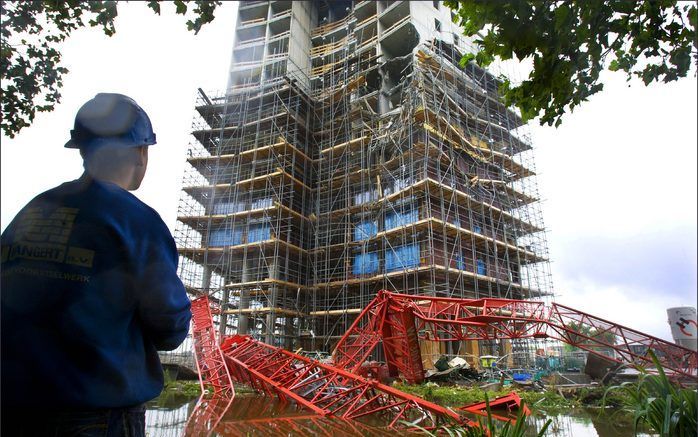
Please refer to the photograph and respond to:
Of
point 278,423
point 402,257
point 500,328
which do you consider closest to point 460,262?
point 402,257

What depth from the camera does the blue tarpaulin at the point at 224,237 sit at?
71.7 feet

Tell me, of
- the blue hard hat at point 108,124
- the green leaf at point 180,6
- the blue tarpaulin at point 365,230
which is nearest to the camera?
the blue hard hat at point 108,124

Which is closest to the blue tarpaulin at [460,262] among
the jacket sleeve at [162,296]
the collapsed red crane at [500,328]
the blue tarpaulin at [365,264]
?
the blue tarpaulin at [365,264]

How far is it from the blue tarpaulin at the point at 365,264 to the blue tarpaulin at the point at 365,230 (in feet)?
3.03

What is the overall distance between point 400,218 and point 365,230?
2.37 meters

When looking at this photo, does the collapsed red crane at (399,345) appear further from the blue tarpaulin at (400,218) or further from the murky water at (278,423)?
the blue tarpaulin at (400,218)

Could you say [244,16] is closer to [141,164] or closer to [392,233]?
[392,233]

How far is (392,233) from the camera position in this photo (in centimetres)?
1880

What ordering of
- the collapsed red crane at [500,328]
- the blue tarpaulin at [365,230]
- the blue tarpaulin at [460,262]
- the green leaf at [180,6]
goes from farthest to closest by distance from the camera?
the blue tarpaulin at [365,230], the blue tarpaulin at [460,262], the collapsed red crane at [500,328], the green leaf at [180,6]

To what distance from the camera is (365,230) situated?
2033 centimetres

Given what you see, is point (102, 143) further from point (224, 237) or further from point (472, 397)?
point (224, 237)

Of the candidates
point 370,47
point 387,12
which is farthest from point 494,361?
point 387,12

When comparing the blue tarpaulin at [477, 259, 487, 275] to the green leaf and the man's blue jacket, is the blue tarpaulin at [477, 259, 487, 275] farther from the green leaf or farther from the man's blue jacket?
the man's blue jacket

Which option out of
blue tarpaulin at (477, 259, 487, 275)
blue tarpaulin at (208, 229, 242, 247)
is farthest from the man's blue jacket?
blue tarpaulin at (208, 229, 242, 247)
